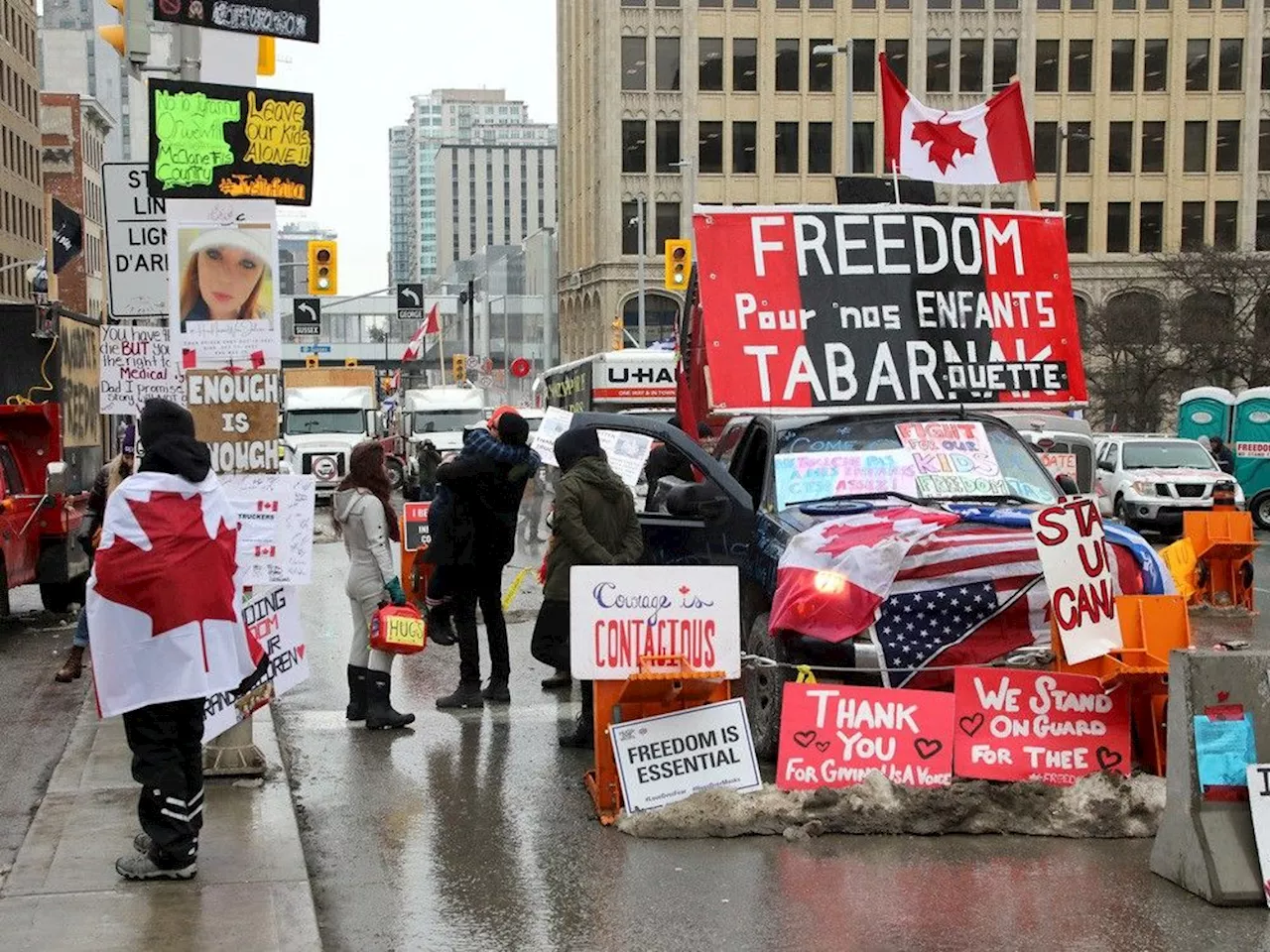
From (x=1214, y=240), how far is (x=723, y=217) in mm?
68091

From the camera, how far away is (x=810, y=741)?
26.0ft

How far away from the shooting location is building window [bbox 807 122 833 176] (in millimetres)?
75812

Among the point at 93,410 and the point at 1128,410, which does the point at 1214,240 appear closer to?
the point at 1128,410

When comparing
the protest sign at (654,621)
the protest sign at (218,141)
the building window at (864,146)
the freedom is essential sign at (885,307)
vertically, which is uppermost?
the building window at (864,146)

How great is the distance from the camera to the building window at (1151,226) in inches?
3012

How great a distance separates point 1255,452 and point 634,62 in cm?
4879

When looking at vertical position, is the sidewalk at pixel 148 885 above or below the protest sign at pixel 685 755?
below

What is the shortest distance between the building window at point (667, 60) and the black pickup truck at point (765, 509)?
66561mm

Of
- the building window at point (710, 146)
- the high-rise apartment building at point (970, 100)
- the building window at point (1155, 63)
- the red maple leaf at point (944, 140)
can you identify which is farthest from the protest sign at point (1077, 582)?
the building window at point (1155, 63)

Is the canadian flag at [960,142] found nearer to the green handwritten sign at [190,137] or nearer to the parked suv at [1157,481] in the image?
the green handwritten sign at [190,137]

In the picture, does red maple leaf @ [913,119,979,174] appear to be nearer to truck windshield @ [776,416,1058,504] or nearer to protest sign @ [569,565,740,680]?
truck windshield @ [776,416,1058,504]

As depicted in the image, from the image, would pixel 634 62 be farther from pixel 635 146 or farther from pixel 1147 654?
pixel 1147 654

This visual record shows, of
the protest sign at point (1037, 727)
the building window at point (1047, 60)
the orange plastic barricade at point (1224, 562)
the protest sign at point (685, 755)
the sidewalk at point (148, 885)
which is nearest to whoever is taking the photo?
the sidewalk at point (148, 885)

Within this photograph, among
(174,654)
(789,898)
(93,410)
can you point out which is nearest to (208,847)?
(174,654)
